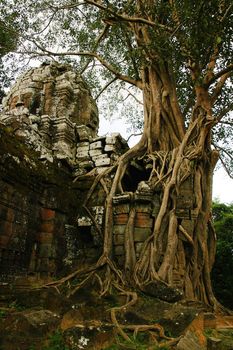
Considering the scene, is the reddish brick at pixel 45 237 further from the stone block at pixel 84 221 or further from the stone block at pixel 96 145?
the stone block at pixel 96 145

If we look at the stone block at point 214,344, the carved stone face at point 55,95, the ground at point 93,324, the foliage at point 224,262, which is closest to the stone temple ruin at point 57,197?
the carved stone face at point 55,95

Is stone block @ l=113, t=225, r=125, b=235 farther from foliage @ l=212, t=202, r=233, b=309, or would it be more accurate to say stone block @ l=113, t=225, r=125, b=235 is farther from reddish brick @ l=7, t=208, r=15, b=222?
foliage @ l=212, t=202, r=233, b=309

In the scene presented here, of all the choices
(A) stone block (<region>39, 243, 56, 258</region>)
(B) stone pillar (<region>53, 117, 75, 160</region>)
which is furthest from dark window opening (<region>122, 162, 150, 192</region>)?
(A) stone block (<region>39, 243, 56, 258</region>)

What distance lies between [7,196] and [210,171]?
3.30 meters

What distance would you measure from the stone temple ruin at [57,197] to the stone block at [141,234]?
1 centimetres

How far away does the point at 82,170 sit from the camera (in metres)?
5.93

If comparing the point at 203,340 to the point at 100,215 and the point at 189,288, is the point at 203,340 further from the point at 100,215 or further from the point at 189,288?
the point at 100,215

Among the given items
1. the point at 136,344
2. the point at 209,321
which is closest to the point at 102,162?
the point at 209,321

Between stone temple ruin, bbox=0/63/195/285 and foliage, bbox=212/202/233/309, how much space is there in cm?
551

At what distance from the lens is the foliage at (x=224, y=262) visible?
991cm

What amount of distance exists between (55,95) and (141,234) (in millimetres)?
3578

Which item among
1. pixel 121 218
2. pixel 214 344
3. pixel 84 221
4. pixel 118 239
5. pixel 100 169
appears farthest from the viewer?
pixel 100 169

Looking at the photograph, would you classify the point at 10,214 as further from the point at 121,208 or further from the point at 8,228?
the point at 121,208

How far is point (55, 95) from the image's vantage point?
6984 millimetres
